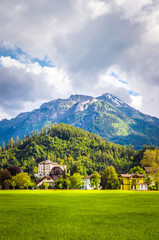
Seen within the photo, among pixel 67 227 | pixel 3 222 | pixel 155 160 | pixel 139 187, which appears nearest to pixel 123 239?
pixel 67 227

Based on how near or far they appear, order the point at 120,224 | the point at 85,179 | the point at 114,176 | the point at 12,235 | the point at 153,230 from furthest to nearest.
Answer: the point at 85,179
the point at 114,176
the point at 120,224
the point at 153,230
the point at 12,235

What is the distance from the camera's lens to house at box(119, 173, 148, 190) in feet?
412

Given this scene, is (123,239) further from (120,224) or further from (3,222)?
(3,222)

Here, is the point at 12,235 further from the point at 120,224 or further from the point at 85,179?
A: the point at 85,179

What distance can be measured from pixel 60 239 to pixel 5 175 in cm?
12262

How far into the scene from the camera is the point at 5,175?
12575 centimetres

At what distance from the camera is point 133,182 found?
124438mm

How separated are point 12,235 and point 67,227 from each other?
10.9 ft

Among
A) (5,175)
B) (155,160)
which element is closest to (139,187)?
(155,160)

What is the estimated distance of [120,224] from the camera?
15273mm

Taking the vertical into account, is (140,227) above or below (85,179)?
above

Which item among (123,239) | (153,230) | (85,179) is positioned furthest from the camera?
(85,179)

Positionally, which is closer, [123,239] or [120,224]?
[123,239]

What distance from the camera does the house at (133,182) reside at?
12562 cm
